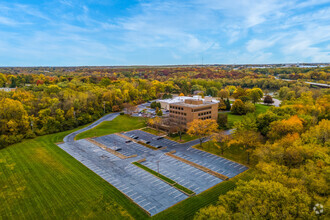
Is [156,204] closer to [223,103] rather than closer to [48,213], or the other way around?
[48,213]

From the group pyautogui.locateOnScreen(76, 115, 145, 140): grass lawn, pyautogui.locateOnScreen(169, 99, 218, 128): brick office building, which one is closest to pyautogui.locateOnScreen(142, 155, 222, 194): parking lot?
pyautogui.locateOnScreen(169, 99, 218, 128): brick office building

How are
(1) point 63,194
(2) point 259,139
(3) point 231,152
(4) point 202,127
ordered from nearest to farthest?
(1) point 63,194 < (2) point 259,139 < (3) point 231,152 < (4) point 202,127

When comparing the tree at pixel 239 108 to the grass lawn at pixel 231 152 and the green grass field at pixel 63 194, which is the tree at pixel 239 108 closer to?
the grass lawn at pixel 231 152

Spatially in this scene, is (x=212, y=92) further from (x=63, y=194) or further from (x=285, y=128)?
(x=63, y=194)

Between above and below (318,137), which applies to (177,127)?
below

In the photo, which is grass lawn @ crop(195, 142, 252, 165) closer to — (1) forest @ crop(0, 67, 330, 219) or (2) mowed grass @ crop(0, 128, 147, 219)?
(1) forest @ crop(0, 67, 330, 219)

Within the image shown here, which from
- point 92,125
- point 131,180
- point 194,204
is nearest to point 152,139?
point 131,180
